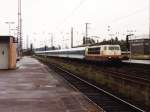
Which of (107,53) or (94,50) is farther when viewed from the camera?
(94,50)

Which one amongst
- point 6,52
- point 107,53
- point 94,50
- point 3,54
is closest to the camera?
point 3,54

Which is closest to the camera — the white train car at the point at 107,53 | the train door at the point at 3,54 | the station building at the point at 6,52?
the station building at the point at 6,52

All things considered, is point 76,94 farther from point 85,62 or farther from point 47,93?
point 85,62

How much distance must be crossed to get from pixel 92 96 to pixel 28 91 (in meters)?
3.03

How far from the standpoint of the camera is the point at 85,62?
5544 cm

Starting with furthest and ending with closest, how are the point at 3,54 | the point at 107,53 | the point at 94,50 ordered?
the point at 94,50, the point at 107,53, the point at 3,54

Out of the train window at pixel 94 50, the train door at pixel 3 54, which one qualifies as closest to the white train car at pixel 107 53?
the train window at pixel 94 50

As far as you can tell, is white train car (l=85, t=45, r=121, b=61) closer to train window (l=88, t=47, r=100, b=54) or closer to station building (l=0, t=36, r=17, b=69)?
train window (l=88, t=47, r=100, b=54)

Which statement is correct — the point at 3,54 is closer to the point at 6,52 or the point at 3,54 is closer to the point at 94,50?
the point at 6,52

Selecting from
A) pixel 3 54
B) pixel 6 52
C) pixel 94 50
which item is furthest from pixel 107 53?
pixel 3 54

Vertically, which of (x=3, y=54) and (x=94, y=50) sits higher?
(x=94, y=50)

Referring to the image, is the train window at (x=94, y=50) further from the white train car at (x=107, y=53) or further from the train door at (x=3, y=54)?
the train door at (x=3, y=54)

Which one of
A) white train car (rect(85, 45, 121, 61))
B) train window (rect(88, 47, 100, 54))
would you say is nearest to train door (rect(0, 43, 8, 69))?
white train car (rect(85, 45, 121, 61))

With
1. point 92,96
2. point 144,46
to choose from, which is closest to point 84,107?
point 92,96
